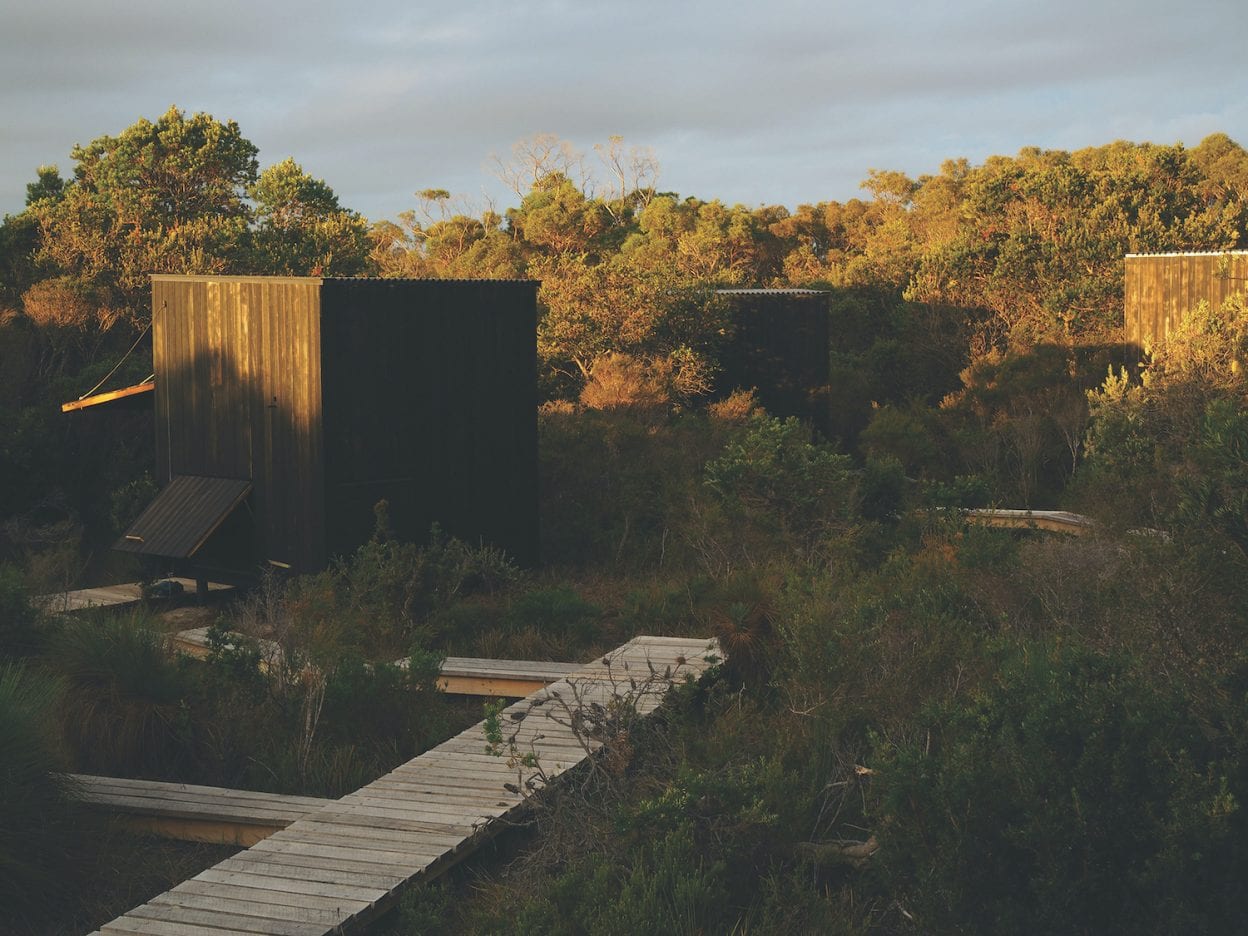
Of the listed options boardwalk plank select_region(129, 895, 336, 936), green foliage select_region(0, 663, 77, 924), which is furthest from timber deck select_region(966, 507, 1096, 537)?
boardwalk plank select_region(129, 895, 336, 936)

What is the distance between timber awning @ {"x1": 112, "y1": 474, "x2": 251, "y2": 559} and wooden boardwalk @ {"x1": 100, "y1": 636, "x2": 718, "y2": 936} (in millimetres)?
6277

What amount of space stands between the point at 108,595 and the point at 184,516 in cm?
111

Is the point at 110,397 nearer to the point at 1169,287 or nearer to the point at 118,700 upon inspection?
the point at 118,700

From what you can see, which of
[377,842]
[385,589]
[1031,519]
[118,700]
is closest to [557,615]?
[385,589]

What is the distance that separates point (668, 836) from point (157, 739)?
13.3 ft

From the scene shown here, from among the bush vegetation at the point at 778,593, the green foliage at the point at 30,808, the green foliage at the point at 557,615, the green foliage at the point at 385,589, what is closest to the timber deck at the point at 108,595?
the bush vegetation at the point at 778,593

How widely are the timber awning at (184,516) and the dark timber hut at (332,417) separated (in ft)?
0.07

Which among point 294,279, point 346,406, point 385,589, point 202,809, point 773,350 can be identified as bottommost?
point 202,809

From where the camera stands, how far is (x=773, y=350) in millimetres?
20906

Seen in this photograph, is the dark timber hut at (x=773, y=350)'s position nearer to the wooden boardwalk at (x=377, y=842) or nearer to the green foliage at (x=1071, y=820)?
the wooden boardwalk at (x=377, y=842)

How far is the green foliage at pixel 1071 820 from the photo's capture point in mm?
4668

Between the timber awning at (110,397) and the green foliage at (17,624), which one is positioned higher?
the timber awning at (110,397)

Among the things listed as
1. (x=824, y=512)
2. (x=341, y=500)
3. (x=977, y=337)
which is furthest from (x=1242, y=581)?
(x=977, y=337)

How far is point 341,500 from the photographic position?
12742mm
